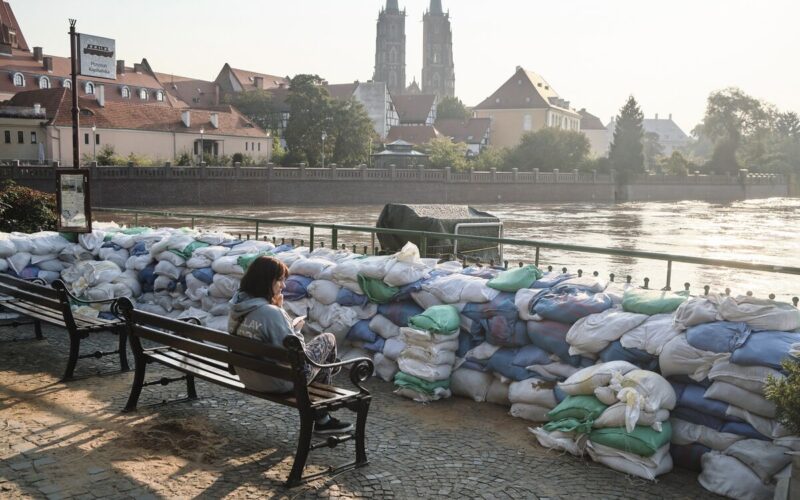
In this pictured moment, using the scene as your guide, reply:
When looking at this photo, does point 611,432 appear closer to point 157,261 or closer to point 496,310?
point 496,310

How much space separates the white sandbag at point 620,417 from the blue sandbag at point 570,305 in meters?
0.87

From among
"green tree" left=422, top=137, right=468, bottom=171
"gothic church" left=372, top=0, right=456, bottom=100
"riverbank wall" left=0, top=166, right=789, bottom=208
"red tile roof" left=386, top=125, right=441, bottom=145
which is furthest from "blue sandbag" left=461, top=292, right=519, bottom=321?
"gothic church" left=372, top=0, right=456, bottom=100

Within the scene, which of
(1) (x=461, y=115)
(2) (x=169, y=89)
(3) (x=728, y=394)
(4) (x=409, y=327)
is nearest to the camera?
(3) (x=728, y=394)

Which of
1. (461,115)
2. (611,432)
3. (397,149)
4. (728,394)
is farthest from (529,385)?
(461,115)

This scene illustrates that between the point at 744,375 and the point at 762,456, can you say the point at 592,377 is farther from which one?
the point at 762,456

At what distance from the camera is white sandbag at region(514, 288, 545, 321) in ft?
19.0

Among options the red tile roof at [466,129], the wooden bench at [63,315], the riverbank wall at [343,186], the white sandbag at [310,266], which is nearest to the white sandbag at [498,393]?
the white sandbag at [310,266]

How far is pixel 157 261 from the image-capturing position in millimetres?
9391

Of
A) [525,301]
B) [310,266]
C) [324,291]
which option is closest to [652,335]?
[525,301]

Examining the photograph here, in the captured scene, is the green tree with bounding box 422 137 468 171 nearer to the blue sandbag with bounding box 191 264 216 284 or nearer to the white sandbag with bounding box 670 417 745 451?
the blue sandbag with bounding box 191 264 216 284

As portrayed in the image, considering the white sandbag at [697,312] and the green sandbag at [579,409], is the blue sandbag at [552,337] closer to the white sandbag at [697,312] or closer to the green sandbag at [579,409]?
the green sandbag at [579,409]

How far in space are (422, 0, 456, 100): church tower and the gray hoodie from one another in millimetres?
141305

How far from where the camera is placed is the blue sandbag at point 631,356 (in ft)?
16.4

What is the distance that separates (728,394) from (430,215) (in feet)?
31.8
